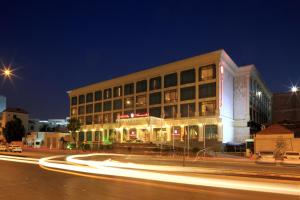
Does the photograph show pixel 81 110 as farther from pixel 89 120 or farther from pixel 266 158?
pixel 266 158

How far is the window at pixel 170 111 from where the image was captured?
218 ft

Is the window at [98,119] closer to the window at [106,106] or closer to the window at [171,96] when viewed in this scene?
the window at [106,106]

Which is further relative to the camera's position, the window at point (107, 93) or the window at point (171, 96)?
the window at point (107, 93)

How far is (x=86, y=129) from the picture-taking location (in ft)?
299

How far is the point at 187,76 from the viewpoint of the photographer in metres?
64.5

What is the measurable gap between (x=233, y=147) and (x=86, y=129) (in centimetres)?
4580

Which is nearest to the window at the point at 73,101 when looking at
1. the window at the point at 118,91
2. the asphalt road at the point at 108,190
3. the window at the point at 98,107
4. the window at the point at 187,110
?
the window at the point at 98,107

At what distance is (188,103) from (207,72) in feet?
23.6

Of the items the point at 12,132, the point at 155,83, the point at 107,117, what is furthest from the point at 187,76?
the point at 12,132

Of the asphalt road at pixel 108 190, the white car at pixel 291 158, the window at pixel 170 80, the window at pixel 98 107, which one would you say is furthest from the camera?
the window at pixel 98 107

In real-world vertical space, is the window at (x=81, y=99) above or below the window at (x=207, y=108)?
above

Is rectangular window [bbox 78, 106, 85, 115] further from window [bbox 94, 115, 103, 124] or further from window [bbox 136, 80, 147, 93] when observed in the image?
window [bbox 136, 80, 147, 93]

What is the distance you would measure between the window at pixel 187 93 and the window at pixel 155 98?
6773mm

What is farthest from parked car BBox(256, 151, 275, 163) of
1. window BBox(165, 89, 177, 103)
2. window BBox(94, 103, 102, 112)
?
window BBox(94, 103, 102, 112)
